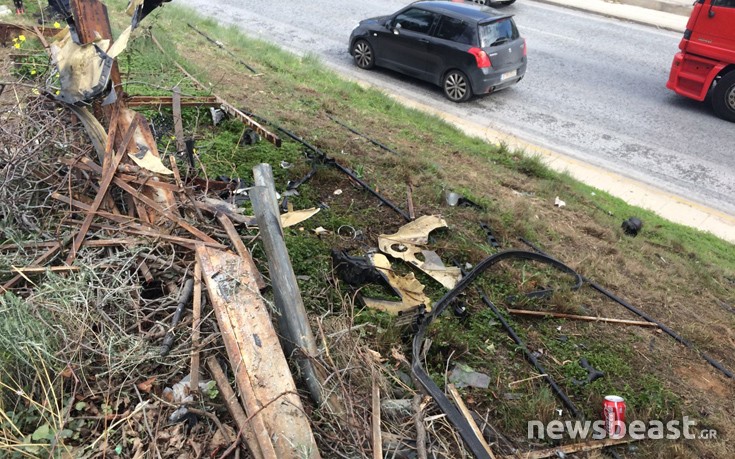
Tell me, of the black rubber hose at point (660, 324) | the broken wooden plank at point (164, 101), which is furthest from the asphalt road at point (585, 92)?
the broken wooden plank at point (164, 101)

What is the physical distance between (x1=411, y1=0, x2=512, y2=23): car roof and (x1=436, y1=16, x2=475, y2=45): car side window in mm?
128

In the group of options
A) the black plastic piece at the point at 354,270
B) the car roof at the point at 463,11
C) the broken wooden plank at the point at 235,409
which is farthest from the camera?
the car roof at the point at 463,11

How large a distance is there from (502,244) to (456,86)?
6.75 m

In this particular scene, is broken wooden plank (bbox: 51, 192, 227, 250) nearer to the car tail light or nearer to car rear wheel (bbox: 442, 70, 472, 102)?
the car tail light

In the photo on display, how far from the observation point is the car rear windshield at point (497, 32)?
38.6 feet

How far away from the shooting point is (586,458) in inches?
156

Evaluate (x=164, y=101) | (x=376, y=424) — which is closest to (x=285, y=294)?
(x=376, y=424)

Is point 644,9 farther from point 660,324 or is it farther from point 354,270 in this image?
point 354,270

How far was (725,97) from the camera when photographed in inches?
463

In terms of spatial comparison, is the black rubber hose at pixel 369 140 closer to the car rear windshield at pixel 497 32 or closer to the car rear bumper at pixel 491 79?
the car rear bumper at pixel 491 79

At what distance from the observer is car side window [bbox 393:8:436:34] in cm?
1234

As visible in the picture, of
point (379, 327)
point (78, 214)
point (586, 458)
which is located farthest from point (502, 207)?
point (78, 214)

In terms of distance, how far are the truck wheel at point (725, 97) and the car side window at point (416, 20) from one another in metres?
6.03

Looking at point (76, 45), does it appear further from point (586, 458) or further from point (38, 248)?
point (586, 458)
